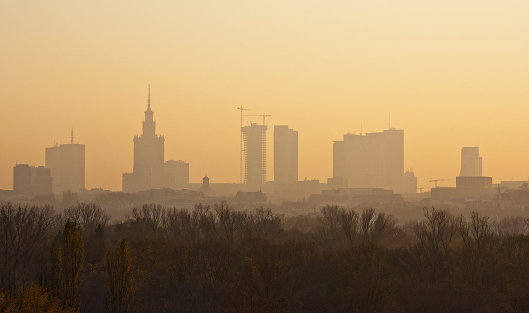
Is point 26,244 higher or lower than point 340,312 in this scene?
higher

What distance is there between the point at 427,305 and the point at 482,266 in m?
14.3

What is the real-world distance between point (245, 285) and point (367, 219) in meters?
49.3

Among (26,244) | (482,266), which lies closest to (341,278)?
(482,266)

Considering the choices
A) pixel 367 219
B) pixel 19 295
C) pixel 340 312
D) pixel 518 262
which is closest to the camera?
pixel 19 295

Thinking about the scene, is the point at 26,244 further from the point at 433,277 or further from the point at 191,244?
the point at 433,277

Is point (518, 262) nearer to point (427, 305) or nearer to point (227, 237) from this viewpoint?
point (427, 305)

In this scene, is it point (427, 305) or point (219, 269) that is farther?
point (219, 269)

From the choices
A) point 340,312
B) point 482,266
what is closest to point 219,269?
point 340,312

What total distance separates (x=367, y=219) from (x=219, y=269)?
41.5 m

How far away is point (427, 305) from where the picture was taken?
8212cm

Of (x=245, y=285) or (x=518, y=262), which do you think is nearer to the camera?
(x=245, y=285)

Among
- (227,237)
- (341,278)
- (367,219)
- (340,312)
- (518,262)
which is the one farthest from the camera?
(367,219)

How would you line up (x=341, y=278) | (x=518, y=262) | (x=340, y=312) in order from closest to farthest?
(x=340, y=312) < (x=341, y=278) < (x=518, y=262)

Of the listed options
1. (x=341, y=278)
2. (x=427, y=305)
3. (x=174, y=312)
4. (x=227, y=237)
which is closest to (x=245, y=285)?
(x=174, y=312)
